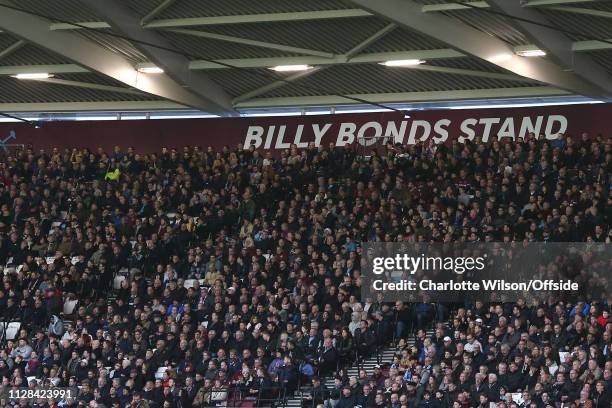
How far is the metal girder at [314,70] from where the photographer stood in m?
34.4

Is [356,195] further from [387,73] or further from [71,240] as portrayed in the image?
[71,240]

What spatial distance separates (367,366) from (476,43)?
8762 millimetres

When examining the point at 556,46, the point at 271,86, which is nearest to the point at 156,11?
the point at 271,86

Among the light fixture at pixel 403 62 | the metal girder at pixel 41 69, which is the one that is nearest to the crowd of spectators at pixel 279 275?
the light fixture at pixel 403 62

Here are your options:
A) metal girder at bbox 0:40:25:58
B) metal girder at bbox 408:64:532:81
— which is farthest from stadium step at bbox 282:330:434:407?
metal girder at bbox 0:40:25:58

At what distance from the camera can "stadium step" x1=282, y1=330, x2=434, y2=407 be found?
94.9 ft

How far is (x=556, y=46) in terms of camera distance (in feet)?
109

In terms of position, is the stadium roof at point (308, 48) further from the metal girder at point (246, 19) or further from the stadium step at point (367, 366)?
the stadium step at point (367, 366)

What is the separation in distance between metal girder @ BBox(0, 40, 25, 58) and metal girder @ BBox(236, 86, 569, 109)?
7344 mm

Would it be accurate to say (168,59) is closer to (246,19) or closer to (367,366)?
(246,19)

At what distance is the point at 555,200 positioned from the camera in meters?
32.3

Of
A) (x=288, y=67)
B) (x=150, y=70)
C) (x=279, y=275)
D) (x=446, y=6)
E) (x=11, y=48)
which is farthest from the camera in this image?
(x=150, y=70)

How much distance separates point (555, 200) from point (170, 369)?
398 inches

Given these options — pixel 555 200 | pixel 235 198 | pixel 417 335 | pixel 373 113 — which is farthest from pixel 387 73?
pixel 417 335
